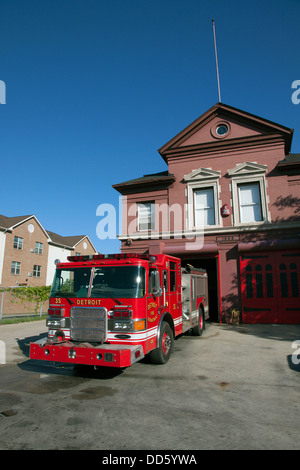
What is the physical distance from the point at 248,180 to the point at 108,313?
1233 cm

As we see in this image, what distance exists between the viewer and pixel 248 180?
15.2m

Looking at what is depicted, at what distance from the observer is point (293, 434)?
350cm

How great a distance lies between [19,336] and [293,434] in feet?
33.7

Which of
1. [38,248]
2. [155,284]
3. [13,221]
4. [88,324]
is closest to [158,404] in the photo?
[88,324]

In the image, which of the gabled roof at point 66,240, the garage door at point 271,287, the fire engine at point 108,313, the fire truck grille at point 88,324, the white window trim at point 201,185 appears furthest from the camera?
the gabled roof at point 66,240

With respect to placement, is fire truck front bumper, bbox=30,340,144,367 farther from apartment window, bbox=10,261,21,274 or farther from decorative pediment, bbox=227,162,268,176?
apartment window, bbox=10,261,21,274

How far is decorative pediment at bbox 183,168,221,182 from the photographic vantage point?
1585 centimetres

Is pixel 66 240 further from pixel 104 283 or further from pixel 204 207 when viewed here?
pixel 104 283

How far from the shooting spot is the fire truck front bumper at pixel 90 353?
490 centimetres

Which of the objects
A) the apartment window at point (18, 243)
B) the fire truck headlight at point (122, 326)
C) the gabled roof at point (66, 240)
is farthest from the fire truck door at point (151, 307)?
the gabled roof at point (66, 240)

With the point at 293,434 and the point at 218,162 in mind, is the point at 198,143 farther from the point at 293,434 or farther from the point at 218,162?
the point at 293,434

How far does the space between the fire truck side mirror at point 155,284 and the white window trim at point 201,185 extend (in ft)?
32.6

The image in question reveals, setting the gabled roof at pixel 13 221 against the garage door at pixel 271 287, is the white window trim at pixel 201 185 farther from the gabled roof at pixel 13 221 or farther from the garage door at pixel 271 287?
the gabled roof at pixel 13 221

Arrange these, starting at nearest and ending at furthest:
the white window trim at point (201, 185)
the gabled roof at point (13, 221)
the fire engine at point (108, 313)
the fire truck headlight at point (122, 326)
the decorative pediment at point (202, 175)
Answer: the fire engine at point (108, 313), the fire truck headlight at point (122, 326), the white window trim at point (201, 185), the decorative pediment at point (202, 175), the gabled roof at point (13, 221)
